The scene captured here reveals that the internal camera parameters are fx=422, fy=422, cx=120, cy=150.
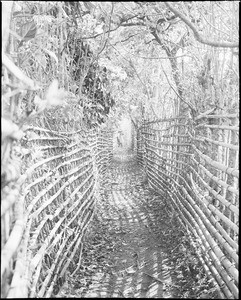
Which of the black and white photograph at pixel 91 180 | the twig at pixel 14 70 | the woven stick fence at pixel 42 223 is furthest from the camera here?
the black and white photograph at pixel 91 180

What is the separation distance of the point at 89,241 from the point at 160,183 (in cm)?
297

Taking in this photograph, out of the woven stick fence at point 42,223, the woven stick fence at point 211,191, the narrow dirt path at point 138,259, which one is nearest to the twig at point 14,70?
the woven stick fence at point 42,223

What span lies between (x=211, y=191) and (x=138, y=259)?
116cm

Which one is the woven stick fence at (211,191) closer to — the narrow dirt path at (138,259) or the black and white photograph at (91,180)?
the black and white photograph at (91,180)

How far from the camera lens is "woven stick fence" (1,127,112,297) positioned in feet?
6.30

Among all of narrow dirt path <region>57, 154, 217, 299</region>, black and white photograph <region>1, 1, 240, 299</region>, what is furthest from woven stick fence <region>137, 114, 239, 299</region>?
narrow dirt path <region>57, 154, 217, 299</region>

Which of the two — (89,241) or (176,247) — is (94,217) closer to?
(89,241)

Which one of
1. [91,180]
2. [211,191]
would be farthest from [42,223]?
[91,180]

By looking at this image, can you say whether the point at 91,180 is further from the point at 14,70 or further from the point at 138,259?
the point at 14,70

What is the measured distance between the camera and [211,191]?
3.70 metres

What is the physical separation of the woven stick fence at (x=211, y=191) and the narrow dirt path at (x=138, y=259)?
18cm

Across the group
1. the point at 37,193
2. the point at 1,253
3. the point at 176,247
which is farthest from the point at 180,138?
the point at 1,253

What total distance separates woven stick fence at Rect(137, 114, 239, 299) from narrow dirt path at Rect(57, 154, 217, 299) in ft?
0.59

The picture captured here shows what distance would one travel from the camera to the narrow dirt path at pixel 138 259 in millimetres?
3408
